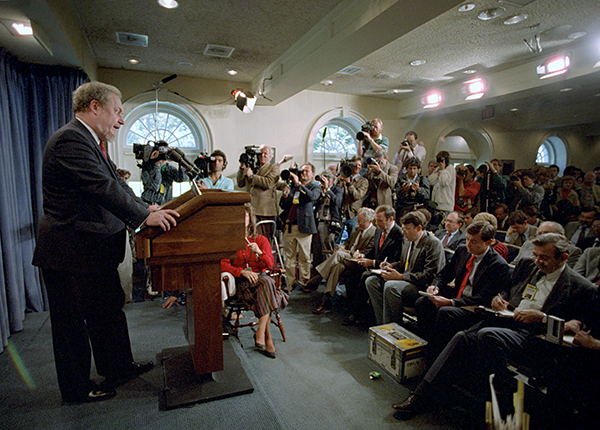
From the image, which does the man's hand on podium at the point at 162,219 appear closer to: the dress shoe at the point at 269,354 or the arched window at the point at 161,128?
the dress shoe at the point at 269,354

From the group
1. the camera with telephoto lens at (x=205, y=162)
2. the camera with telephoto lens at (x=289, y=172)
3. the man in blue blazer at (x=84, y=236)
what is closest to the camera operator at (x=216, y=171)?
the camera with telephoto lens at (x=205, y=162)

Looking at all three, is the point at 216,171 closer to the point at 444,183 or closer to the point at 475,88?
the point at 444,183

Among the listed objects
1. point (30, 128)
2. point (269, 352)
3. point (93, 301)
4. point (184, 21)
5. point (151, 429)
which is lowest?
point (269, 352)

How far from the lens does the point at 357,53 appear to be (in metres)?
3.59

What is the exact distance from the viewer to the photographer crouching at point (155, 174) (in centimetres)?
402

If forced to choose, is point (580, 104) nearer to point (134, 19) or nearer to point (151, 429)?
point (134, 19)

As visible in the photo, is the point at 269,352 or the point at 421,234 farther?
the point at 421,234

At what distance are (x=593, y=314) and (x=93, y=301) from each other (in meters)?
2.60

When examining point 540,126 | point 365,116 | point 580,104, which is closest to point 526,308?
point 365,116

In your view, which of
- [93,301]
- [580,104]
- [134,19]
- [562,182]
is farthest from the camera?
[580,104]

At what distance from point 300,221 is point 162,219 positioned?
2933 mm

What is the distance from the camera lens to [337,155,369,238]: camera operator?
4.52 m

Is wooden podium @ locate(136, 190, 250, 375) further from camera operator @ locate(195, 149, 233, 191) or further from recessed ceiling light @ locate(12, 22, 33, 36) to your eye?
camera operator @ locate(195, 149, 233, 191)

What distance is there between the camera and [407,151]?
475cm
